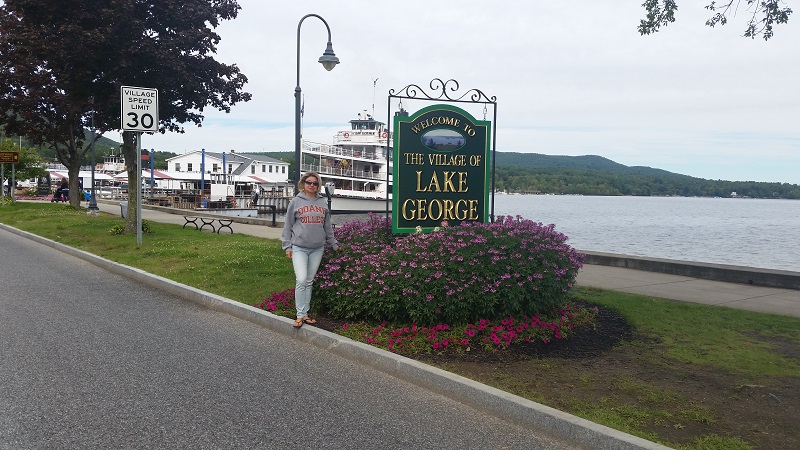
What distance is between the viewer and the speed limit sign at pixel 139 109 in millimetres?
15625

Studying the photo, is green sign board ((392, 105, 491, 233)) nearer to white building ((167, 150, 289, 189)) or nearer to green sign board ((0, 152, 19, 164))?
green sign board ((0, 152, 19, 164))

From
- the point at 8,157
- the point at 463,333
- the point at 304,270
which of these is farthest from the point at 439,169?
the point at 8,157

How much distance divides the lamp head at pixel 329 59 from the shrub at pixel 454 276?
342 inches

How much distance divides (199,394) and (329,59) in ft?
38.1

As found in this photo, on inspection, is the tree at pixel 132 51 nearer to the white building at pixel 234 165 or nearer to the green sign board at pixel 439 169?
the green sign board at pixel 439 169

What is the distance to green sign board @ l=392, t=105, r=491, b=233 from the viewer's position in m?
8.42

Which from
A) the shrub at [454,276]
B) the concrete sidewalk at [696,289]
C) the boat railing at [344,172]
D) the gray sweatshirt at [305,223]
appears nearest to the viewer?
the shrub at [454,276]

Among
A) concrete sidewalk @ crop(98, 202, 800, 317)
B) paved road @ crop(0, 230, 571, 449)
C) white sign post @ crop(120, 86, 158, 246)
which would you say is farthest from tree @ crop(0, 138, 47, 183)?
concrete sidewalk @ crop(98, 202, 800, 317)

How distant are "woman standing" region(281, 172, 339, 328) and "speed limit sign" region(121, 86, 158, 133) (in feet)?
31.4

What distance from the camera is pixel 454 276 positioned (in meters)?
7.21

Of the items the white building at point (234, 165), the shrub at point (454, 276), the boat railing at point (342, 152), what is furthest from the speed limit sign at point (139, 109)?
the white building at point (234, 165)

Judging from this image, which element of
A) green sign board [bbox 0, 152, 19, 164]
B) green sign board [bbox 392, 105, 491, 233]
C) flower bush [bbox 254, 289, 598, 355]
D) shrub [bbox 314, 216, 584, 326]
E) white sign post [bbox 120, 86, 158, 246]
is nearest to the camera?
flower bush [bbox 254, 289, 598, 355]

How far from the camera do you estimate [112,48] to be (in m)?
18.4

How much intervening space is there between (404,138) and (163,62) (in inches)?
489
